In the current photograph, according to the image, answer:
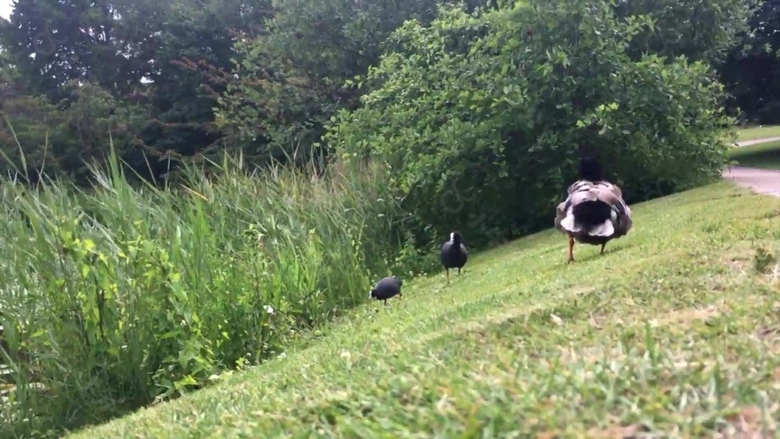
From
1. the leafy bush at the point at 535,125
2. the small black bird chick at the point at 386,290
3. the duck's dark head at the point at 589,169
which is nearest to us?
the small black bird chick at the point at 386,290

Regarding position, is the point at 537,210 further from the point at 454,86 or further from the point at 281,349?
the point at 281,349

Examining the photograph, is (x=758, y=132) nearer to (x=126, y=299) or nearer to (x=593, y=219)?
(x=593, y=219)

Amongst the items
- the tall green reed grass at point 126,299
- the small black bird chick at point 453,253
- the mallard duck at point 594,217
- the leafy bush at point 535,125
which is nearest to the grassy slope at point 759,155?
the leafy bush at point 535,125

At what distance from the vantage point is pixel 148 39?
34.7m

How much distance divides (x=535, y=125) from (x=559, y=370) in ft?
38.3

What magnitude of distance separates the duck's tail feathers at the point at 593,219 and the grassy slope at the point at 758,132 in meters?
31.8

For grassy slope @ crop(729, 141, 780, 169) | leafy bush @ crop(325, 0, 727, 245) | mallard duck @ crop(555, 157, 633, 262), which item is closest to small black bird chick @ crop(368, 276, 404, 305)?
mallard duck @ crop(555, 157, 633, 262)

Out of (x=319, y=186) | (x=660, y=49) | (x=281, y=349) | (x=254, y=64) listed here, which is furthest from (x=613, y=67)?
(x=254, y=64)

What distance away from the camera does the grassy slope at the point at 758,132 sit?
3708 cm

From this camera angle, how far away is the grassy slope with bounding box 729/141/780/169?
81.9 feet

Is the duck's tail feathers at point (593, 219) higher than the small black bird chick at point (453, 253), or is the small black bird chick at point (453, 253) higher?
the duck's tail feathers at point (593, 219)

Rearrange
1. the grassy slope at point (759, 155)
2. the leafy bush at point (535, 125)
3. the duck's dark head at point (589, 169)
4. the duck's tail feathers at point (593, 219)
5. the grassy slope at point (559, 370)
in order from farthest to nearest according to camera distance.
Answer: the grassy slope at point (759, 155) → the leafy bush at point (535, 125) → the duck's dark head at point (589, 169) → the duck's tail feathers at point (593, 219) → the grassy slope at point (559, 370)

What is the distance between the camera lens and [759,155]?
27.7 m

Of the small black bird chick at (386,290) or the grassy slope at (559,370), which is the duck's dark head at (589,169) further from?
the grassy slope at (559,370)
